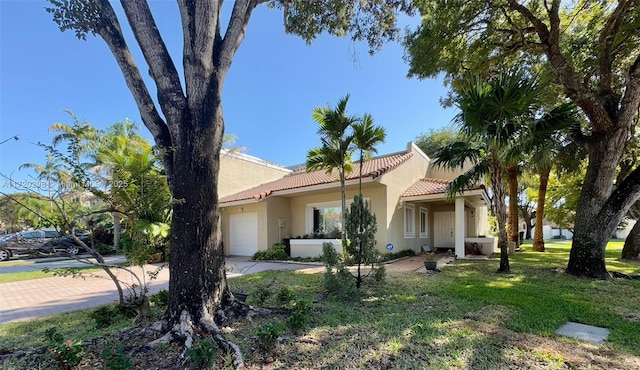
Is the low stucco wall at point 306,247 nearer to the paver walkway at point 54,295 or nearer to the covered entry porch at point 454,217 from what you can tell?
the paver walkway at point 54,295

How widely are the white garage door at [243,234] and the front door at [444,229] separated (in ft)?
35.5

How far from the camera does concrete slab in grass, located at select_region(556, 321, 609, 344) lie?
4.42 meters

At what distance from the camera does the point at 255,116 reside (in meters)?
20.5

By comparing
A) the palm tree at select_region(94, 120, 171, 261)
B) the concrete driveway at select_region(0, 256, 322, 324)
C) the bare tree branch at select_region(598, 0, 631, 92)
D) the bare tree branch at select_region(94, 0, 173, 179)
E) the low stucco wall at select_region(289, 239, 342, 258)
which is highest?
the bare tree branch at select_region(598, 0, 631, 92)

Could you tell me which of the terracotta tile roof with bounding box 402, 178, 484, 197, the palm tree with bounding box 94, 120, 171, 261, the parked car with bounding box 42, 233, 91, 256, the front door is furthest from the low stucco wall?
the parked car with bounding box 42, 233, 91, 256

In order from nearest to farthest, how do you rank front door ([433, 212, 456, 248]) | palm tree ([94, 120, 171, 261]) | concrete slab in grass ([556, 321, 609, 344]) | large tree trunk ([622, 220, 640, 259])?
concrete slab in grass ([556, 321, 609, 344]) → palm tree ([94, 120, 171, 261]) → large tree trunk ([622, 220, 640, 259]) → front door ([433, 212, 456, 248])

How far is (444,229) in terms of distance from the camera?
18.0 m

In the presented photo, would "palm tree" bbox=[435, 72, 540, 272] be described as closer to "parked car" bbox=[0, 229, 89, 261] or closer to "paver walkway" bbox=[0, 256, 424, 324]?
"paver walkway" bbox=[0, 256, 424, 324]

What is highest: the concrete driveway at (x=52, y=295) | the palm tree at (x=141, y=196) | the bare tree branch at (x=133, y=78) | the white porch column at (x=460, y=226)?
the bare tree branch at (x=133, y=78)

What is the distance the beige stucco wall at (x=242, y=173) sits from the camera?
61.2ft

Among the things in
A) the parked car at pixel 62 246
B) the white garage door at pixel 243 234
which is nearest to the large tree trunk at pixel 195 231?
the parked car at pixel 62 246

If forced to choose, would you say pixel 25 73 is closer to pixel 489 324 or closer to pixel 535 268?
pixel 489 324

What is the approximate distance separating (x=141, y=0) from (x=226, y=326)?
5.47 metres

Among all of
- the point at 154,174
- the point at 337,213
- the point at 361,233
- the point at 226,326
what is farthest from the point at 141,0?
the point at 337,213
